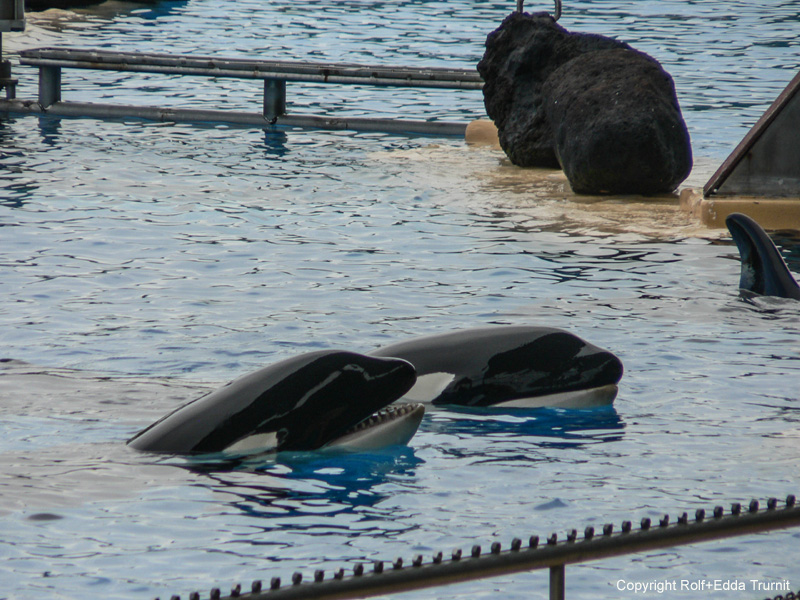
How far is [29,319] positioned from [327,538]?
373cm

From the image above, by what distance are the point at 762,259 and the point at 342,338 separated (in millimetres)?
2710

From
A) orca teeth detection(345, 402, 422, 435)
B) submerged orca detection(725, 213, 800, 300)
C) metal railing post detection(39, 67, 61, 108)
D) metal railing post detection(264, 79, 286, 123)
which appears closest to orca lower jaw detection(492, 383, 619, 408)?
orca teeth detection(345, 402, 422, 435)

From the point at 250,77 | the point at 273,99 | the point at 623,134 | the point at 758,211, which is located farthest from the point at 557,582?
the point at 273,99

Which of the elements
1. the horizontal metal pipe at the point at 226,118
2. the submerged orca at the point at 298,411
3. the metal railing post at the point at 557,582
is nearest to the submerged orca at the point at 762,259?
the submerged orca at the point at 298,411

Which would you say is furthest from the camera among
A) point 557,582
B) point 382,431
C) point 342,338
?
point 342,338

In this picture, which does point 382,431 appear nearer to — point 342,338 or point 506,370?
point 506,370

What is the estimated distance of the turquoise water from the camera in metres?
4.25

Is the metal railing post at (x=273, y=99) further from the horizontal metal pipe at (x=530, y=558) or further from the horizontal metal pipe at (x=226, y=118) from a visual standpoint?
the horizontal metal pipe at (x=530, y=558)

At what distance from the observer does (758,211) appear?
389 inches

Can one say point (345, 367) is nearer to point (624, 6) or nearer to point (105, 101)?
point (105, 101)

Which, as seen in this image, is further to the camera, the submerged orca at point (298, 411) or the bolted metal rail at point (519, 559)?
the submerged orca at point (298, 411)

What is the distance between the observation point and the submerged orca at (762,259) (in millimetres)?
7449

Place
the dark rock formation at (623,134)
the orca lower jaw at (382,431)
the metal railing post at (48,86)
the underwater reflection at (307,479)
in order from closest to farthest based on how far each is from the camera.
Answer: the underwater reflection at (307,479) → the orca lower jaw at (382,431) → the dark rock formation at (623,134) → the metal railing post at (48,86)

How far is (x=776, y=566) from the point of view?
4.08 metres
